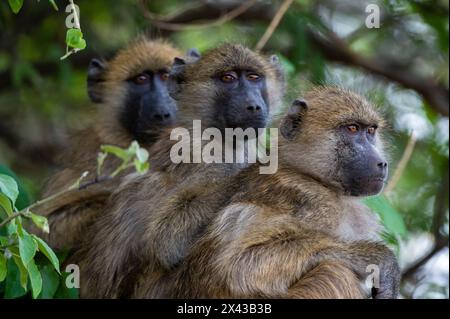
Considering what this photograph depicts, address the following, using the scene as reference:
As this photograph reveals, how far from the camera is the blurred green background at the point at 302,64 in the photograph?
10188mm

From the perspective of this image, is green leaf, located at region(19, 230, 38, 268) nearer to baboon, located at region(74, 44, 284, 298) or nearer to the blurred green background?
baboon, located at region(74, 44, 284, 298)

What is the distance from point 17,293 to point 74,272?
0.88 m

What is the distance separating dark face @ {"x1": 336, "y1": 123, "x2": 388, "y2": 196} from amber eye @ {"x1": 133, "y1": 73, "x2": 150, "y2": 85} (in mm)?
2850

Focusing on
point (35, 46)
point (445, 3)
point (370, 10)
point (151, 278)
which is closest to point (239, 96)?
point (151, 278)

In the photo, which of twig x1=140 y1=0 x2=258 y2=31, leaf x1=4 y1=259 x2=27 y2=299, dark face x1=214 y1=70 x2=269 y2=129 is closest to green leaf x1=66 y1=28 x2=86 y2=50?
leaf x1=4 y1=259 x2=27 y2=299

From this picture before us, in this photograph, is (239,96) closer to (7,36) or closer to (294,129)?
(294,129)

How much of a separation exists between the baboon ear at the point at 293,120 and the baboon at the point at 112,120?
1612 millimetres

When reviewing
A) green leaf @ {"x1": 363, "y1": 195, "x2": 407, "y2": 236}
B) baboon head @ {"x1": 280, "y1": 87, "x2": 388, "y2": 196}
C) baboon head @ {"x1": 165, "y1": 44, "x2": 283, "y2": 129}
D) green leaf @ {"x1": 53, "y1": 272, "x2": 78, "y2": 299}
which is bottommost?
green leaf @ {"x1": 53, "y1": 272, "x2": 78, "y2": 299}

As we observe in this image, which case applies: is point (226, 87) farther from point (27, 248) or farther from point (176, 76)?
point (27, 248)

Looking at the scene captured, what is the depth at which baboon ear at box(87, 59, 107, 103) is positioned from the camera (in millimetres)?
9547

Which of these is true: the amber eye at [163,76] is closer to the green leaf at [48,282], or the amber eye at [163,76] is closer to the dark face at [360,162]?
the green leaf at [48,282]

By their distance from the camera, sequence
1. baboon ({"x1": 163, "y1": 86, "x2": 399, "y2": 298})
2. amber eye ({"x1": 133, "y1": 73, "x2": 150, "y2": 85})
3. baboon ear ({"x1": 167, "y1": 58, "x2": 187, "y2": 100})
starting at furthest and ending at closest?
amber eye ({"x1": 133, "y1": 73, "x2": 150, "y2": 85}), baboon ear ({"x1": 167, "y1": 58, "x2": 187, "y2": 100}), baboon ({"x1": 163, "y1": 86, "x2": 399, "y2": 298})

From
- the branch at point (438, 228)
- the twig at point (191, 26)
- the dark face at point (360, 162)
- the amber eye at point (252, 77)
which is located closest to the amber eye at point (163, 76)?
the twig at point (191, 26)

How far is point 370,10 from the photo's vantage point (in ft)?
32.6
